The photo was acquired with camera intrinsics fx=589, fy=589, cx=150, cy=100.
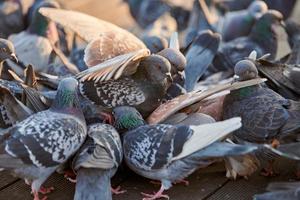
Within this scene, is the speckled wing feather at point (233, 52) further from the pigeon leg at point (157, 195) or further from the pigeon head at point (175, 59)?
the pigeon leg at point (157, 195)

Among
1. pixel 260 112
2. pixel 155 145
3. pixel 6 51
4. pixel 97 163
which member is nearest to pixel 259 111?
pixel 260 112

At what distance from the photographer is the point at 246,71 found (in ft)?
9.59

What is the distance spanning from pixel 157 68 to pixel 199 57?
2.52 feet

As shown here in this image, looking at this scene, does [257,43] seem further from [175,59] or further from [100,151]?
[100,151]

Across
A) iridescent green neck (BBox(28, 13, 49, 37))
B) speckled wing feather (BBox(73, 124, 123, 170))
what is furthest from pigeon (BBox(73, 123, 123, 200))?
iridescent green neck (BBox(28, 13, 49, 37))

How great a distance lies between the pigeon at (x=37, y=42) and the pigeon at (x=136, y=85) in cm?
155

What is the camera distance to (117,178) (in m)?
2.72

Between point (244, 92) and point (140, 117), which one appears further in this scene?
point (244, 92)

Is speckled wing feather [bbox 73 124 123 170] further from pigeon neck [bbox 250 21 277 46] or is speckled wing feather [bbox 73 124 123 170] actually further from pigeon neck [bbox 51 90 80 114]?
pigeon neck [bbox 250 21 277 46]

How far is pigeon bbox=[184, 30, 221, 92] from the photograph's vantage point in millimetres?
3461

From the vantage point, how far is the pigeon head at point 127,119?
2.69 m

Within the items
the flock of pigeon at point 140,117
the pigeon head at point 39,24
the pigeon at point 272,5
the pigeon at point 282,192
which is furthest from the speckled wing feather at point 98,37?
the pigeon at point 272,5

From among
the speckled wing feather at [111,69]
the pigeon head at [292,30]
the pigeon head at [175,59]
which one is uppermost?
the speckled wing feather at [111,69]

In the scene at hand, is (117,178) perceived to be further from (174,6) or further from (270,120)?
(174,6)
